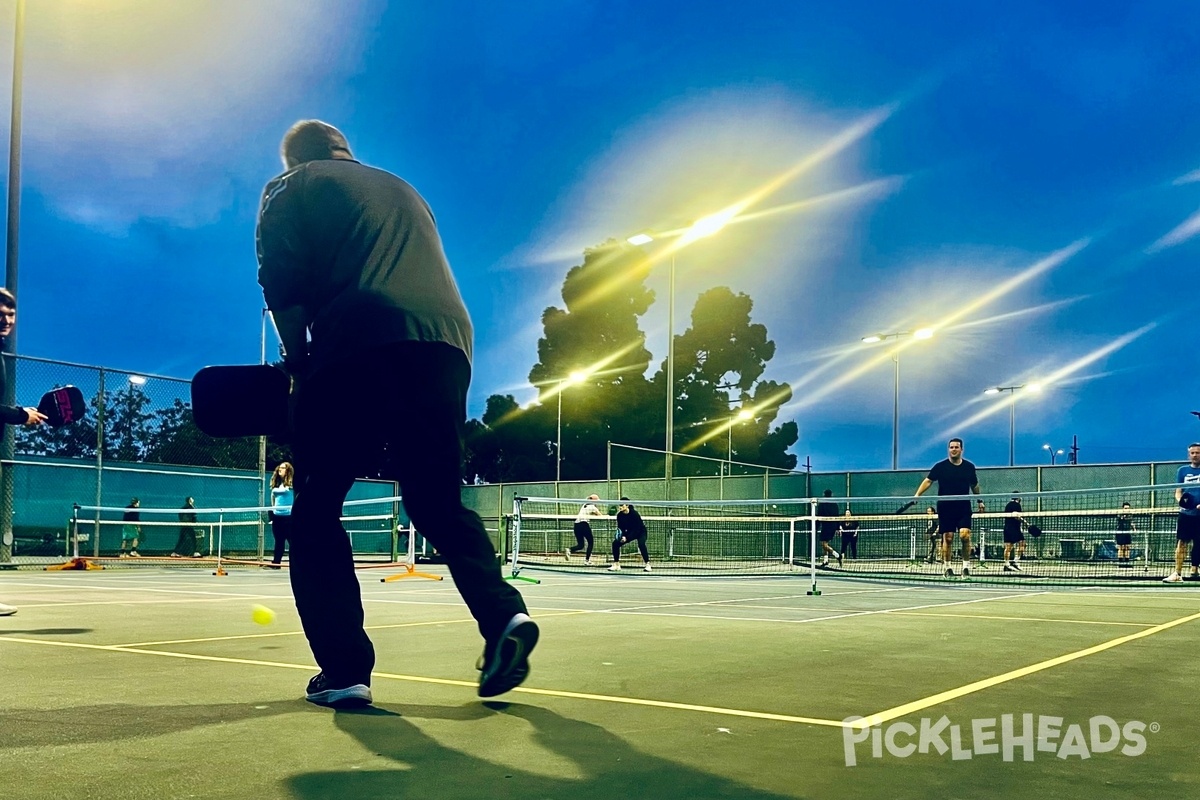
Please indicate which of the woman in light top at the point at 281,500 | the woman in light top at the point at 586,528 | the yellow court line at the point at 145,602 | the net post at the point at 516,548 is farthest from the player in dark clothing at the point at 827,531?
the yellow court line at the point at 145,602

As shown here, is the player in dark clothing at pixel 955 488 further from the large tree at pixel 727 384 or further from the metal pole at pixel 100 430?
the large tree at pixel 727 384

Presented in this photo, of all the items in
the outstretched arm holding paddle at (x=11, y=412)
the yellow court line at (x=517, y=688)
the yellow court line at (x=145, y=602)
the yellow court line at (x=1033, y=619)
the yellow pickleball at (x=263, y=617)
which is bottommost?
the yellow court line at (x=145, y=602)

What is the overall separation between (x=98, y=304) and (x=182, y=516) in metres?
98.4

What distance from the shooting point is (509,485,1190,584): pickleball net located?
2070 cm

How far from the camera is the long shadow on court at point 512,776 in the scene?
7.00ft

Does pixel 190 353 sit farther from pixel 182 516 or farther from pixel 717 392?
pixel 182 516

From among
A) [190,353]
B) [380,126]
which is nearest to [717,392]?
[380,126]

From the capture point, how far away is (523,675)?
314 cm

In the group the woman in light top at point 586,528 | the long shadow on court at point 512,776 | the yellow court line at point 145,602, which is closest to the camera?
the long shadow on court at point 512,776

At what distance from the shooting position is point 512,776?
229cm

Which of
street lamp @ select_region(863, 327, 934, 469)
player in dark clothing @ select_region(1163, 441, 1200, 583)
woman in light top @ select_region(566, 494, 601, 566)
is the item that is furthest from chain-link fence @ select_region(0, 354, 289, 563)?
street lamp @ select_region(863, 327, 934, 469)

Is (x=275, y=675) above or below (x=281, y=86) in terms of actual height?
below

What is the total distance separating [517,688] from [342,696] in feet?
2.25

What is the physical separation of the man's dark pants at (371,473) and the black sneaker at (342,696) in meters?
0.03
